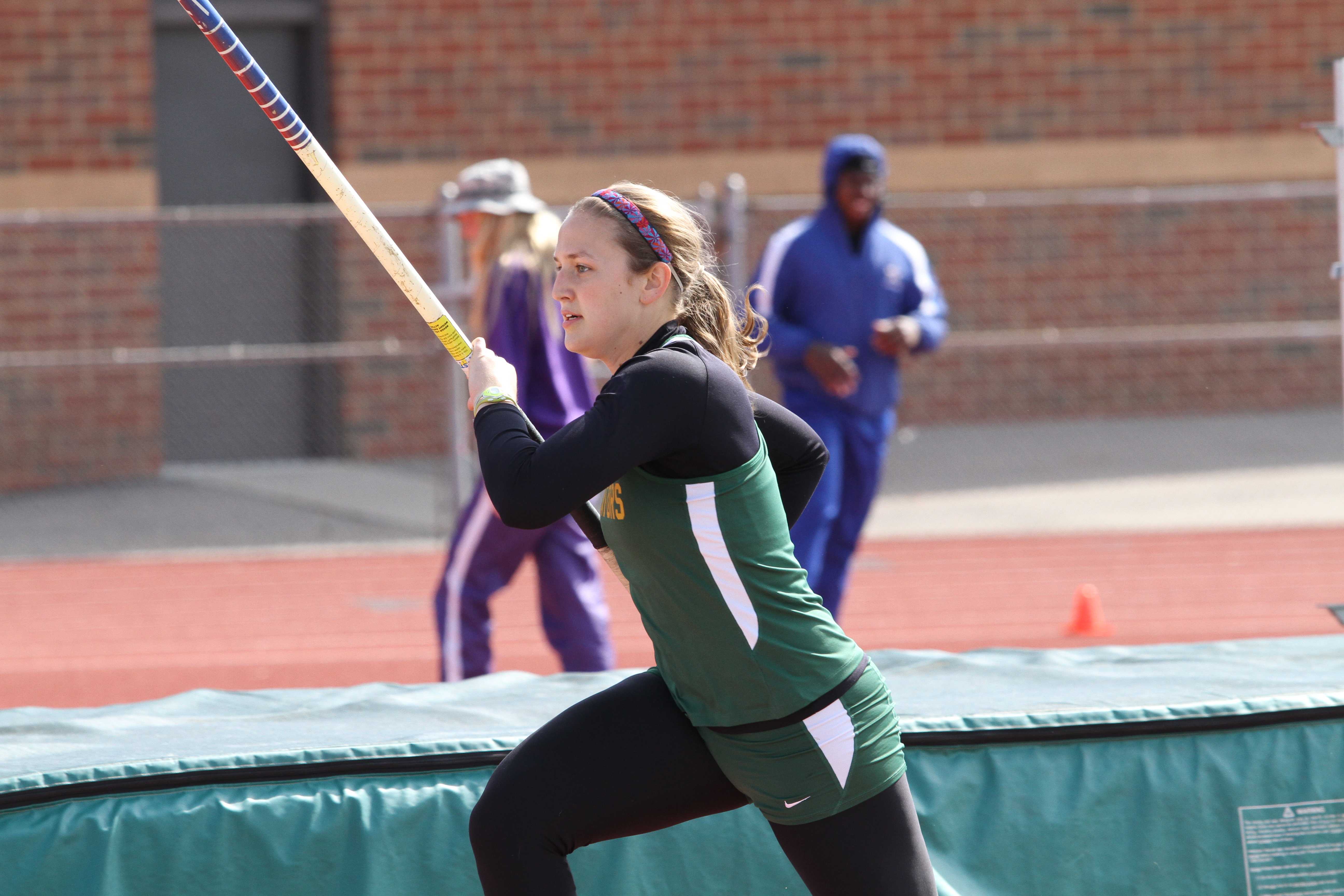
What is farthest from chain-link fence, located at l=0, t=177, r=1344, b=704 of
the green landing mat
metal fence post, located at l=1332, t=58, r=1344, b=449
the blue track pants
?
the green landing mat

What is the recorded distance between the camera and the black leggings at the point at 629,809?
246 centimetres

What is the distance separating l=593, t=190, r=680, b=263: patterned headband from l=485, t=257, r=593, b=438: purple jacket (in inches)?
83.2

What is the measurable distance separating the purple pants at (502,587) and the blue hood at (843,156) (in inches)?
84.2

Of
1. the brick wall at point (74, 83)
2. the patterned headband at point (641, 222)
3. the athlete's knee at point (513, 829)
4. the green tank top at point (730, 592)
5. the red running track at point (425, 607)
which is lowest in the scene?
the red running track at point (425, 607)

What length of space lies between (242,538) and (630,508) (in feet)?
27.6

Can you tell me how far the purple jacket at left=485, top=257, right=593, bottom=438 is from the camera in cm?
471

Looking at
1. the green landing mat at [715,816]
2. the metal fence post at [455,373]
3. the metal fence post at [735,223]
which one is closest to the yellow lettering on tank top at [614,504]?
the green landing mat at [715,816]

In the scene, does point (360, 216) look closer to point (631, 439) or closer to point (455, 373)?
point (631, 439)

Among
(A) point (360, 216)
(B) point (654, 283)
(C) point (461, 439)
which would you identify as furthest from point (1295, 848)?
(C) point (461, 439)

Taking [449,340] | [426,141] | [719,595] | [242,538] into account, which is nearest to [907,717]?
[719,595]

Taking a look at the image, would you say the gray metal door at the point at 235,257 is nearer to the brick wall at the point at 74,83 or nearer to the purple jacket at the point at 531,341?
the brick wall at the point at 74,83

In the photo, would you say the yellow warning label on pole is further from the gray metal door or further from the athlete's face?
the gray metal door

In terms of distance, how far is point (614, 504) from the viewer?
2512mm

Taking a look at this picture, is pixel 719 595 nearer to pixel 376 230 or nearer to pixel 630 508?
pixel 630 508
